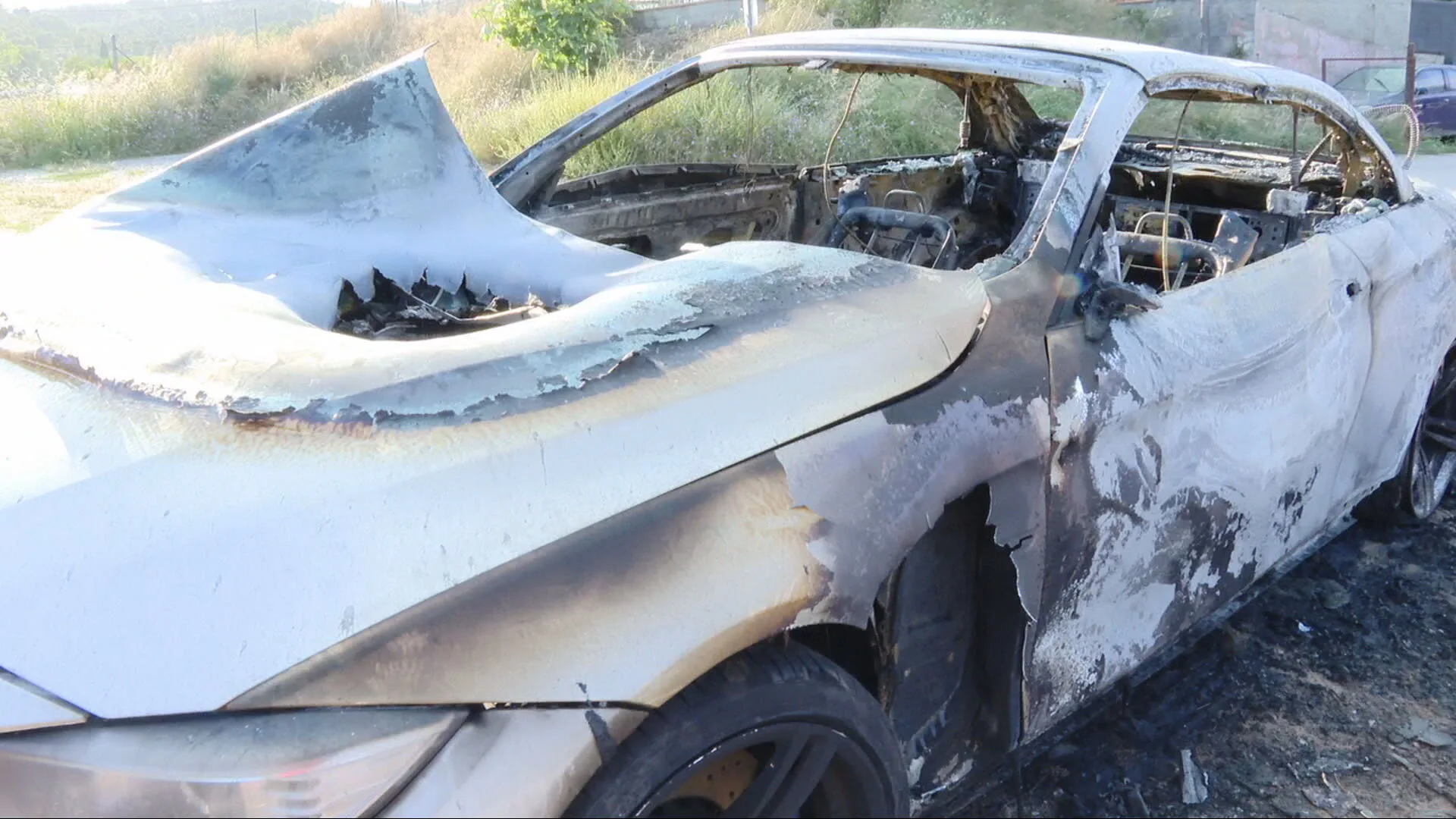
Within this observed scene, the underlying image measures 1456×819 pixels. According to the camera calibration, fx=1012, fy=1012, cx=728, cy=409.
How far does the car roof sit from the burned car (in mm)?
23

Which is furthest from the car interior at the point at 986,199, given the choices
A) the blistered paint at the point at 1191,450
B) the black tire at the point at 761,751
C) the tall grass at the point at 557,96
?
the tall grass at the point at 557,96

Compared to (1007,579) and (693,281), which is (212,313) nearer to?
(693,281)

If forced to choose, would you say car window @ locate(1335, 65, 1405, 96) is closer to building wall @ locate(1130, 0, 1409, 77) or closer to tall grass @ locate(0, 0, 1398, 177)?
tall grass @ locate(0, 0, 1398, 177)

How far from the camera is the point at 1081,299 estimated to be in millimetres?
1984

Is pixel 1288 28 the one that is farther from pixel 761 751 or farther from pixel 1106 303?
pixel 761 751

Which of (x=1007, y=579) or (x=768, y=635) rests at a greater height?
(x=768, y=635)

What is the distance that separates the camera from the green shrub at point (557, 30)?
37.0ft

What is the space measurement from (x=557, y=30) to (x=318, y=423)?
10896 millimetres

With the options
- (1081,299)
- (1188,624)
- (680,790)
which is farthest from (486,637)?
(1188,624)

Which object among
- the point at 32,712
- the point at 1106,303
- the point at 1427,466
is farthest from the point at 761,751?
the point at 1427,466

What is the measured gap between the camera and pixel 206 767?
1098mm

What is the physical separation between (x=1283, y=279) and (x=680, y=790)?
6.21 feet

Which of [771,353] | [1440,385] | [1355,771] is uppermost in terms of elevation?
[771,353]

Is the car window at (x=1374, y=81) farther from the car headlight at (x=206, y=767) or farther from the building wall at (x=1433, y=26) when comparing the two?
the car headlight at (x=206, y=767)
